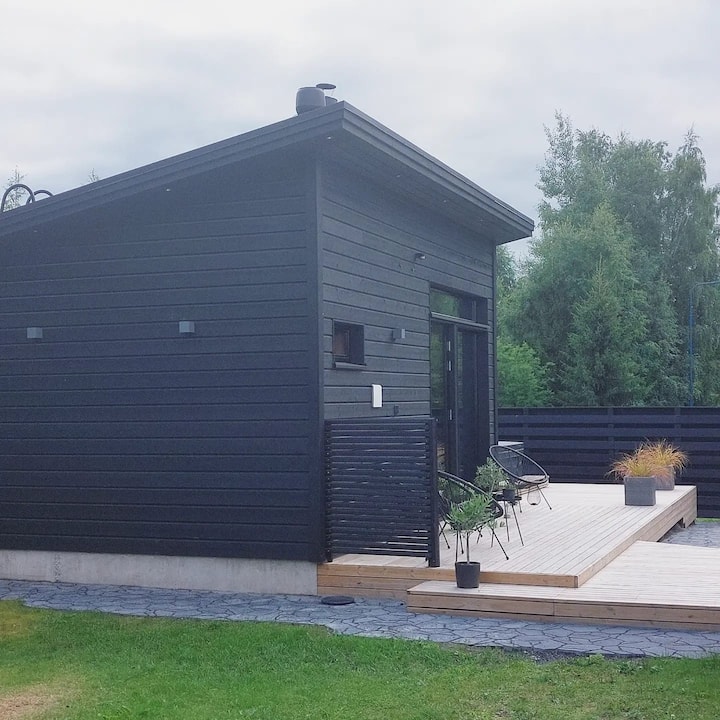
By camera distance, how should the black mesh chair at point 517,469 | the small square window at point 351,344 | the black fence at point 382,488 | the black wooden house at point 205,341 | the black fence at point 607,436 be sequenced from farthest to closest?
the black fence at point 607,436 → the black mesh chair at point 517,469 → the small square window at point 351,344 → the black wooden house at point 205,341 → the black fence at point 382,488

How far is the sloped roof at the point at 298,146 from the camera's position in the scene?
654cm

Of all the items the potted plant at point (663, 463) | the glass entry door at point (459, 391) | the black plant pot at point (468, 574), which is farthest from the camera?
the potted plant at point (663, 463)

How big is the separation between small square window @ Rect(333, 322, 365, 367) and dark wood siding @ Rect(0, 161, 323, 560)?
0.59 metres

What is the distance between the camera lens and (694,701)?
4.34m

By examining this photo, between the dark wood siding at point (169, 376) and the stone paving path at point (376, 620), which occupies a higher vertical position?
the dark wood siding at point (169, 376)

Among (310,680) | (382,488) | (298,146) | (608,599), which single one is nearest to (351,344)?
(382,488)

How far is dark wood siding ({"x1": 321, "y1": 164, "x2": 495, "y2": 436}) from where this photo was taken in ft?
23.7

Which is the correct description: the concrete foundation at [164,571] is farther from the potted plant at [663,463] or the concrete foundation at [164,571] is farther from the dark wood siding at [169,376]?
the potted plant at [663,463]

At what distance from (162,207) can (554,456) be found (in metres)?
8.39

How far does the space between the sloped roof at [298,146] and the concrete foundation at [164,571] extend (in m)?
2.55

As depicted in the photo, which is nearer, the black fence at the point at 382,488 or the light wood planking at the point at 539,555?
the light wood planking at the point at 539,555

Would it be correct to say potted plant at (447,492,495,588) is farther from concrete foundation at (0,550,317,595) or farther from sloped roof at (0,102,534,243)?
sloped roof at (0,102,534,243)

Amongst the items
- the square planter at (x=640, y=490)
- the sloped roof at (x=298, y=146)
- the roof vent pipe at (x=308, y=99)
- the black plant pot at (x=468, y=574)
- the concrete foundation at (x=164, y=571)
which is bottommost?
the concrete foundation at (x=164, y=571)

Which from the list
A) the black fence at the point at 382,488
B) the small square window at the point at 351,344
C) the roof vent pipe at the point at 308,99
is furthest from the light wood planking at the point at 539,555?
the roof vent pipe at the point at 308,99
